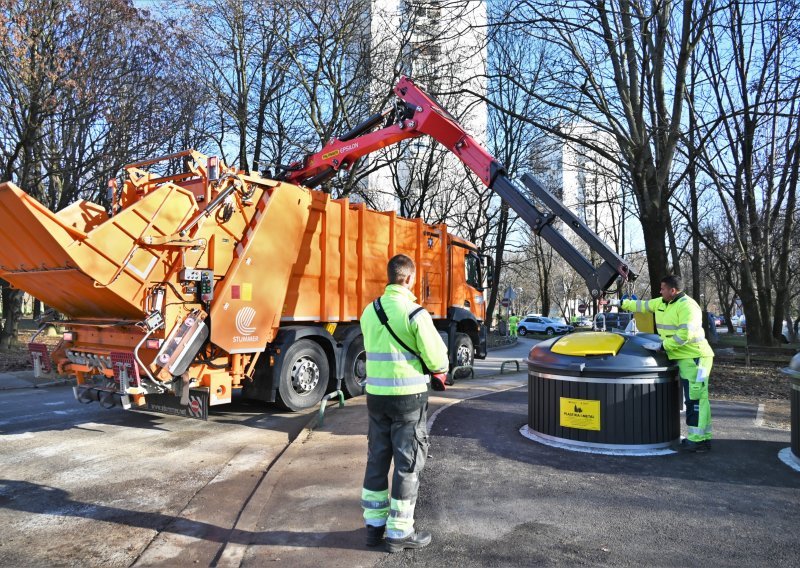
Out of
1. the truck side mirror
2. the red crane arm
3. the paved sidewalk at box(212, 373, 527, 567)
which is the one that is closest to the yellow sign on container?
the paved sidewalk at box(212, 373, 527, 567)

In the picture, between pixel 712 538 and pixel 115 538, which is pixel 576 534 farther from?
pixel 115 538

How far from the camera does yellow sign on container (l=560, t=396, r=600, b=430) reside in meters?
5.72

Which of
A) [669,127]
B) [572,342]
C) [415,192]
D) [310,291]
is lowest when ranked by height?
[572,342]

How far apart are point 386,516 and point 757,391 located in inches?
358

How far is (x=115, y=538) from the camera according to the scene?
4.01m

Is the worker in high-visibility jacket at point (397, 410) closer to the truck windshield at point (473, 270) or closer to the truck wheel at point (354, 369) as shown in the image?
the truck wheel at point (354, 369)

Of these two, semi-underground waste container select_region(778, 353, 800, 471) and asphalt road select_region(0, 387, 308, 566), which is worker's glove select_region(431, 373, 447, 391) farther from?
semi-underground waste container select_region(778, 353, 800, 471)

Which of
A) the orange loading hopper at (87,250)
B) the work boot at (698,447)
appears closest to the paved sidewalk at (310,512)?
the orange loading hopper at (87,250)

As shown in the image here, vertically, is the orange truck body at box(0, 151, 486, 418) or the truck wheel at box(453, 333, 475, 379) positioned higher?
the orange truck body at box(0, 151, 486, 418)

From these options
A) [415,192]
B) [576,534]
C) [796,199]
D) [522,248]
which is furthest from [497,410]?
[522,248]

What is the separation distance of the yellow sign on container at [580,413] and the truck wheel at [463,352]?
6545mm

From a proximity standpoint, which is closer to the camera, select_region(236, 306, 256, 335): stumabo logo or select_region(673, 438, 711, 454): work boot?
select_region(673, 438, 711, 454): work boot

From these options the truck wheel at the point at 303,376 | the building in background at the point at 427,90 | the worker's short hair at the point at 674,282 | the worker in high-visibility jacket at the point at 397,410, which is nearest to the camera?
the worker in high-visibility jacket at the point at 397,410

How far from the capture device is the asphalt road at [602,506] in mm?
3471
